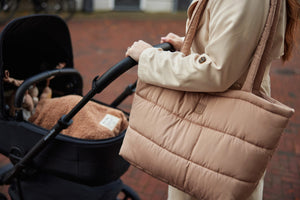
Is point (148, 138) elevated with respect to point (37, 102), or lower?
elevated

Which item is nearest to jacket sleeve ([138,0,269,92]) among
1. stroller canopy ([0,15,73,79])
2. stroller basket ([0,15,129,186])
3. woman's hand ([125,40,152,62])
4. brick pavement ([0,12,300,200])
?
woman's hand ([125,40,152,62])

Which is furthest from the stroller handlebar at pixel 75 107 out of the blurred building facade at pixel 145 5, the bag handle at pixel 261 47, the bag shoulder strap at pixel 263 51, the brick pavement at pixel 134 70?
the blurred building facade at pixel 145 5

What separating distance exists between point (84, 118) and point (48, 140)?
27 centimetres

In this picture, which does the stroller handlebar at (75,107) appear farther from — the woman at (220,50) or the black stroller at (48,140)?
the woman at (220,50)

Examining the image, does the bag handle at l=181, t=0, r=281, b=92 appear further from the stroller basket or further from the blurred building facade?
the blurred building facade

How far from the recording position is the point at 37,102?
2346 millimetres

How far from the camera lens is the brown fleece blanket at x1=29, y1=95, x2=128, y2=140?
6.63 feet

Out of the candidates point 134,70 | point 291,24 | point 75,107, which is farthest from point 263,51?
point 134,70

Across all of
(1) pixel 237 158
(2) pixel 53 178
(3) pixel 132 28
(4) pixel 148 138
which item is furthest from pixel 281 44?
(3) pixel 132 28

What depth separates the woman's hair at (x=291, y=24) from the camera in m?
1.51

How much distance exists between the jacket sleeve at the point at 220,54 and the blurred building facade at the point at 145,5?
1073 centimetres

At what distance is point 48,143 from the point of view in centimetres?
192

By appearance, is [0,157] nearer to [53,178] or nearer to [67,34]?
[53,178]

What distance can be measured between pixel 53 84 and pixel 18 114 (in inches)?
24.8
